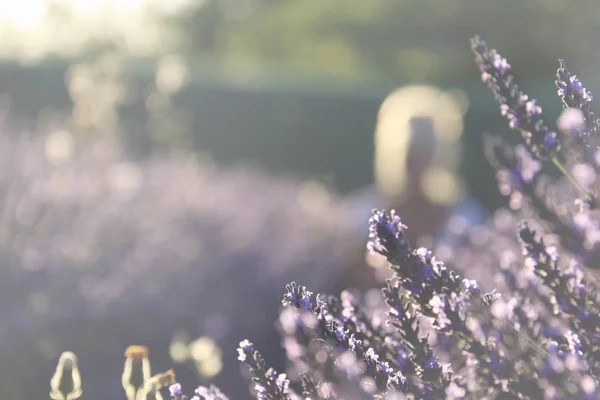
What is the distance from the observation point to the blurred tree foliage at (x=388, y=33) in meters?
19.4

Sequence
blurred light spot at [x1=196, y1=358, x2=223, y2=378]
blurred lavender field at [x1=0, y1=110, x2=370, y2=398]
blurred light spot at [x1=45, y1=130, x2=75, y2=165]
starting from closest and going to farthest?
blurred light spot at [x1=196, y1=358, x2=223, y2=378] → blurred lavender field at [x1=0, y1=110, x2=370, y2=398] → blurred light spot at [x1=45, y1=130, x2=75, y2=165]

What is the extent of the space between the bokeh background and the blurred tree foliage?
16.4 feet

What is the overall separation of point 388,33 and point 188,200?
17.0m

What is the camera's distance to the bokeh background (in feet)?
11.4

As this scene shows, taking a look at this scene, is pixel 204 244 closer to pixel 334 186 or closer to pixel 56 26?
pixel 334 186

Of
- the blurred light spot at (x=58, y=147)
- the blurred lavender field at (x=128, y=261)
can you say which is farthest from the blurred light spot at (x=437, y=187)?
the blurred light spot at (x=58, y=147)

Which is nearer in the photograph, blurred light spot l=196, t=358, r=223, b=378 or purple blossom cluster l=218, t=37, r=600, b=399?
purple blossom cluster l=218, t=37, r=600, b=399

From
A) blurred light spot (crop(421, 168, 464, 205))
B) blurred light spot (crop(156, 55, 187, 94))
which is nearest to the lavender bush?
blurred light spot (crop(421, 168, 464, 205))

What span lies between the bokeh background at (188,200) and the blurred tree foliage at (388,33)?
500 centimetres

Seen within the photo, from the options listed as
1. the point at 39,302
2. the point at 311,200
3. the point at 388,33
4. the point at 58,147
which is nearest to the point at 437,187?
the point at 311,200

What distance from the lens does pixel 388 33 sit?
21.9 meters

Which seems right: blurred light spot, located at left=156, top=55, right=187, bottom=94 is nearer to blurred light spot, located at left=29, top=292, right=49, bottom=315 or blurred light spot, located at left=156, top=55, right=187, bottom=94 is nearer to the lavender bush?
blurred light spot, located at left=29, top=292, right=49, bottom=315

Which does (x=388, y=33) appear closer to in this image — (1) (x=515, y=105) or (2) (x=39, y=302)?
(2) (x=39, y=302)

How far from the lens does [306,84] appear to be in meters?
14.9
